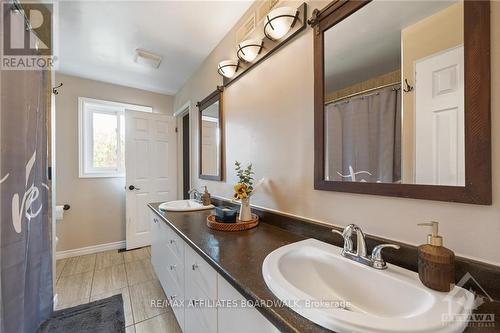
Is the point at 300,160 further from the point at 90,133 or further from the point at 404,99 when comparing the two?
the point at 90,133

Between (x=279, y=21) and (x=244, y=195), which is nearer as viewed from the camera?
(x=279, y=21)

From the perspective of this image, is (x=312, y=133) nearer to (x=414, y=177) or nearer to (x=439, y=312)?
(x=414, y=177)

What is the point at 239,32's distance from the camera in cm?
165

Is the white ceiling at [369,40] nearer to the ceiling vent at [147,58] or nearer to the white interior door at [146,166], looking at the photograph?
the ceiling vent at [147,58]

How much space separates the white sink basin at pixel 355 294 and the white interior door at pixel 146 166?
263cm

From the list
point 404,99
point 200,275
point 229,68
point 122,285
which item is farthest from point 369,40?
point 122,285

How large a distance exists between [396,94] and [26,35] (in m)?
2.02

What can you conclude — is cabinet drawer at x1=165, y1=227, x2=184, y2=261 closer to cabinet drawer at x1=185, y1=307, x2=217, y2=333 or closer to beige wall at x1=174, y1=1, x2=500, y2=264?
cabinet drawer at x1=185, y1=307, x2=217, y2=333

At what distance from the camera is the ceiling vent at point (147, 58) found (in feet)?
6.87

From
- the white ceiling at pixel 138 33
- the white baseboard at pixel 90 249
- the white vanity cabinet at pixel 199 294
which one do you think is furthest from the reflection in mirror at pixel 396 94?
the white baseboard at pixel 90 249

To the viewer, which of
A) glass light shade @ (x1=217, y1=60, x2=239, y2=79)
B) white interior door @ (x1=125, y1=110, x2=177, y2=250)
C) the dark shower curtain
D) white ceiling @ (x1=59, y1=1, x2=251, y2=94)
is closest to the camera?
the dark shower curtain

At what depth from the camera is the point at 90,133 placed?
9.29 ft

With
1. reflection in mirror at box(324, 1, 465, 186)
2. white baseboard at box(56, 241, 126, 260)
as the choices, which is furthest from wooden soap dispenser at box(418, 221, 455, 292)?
white baseboard at box(56, 241, 126, 260)

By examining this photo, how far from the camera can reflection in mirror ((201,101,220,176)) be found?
6.57 feet
